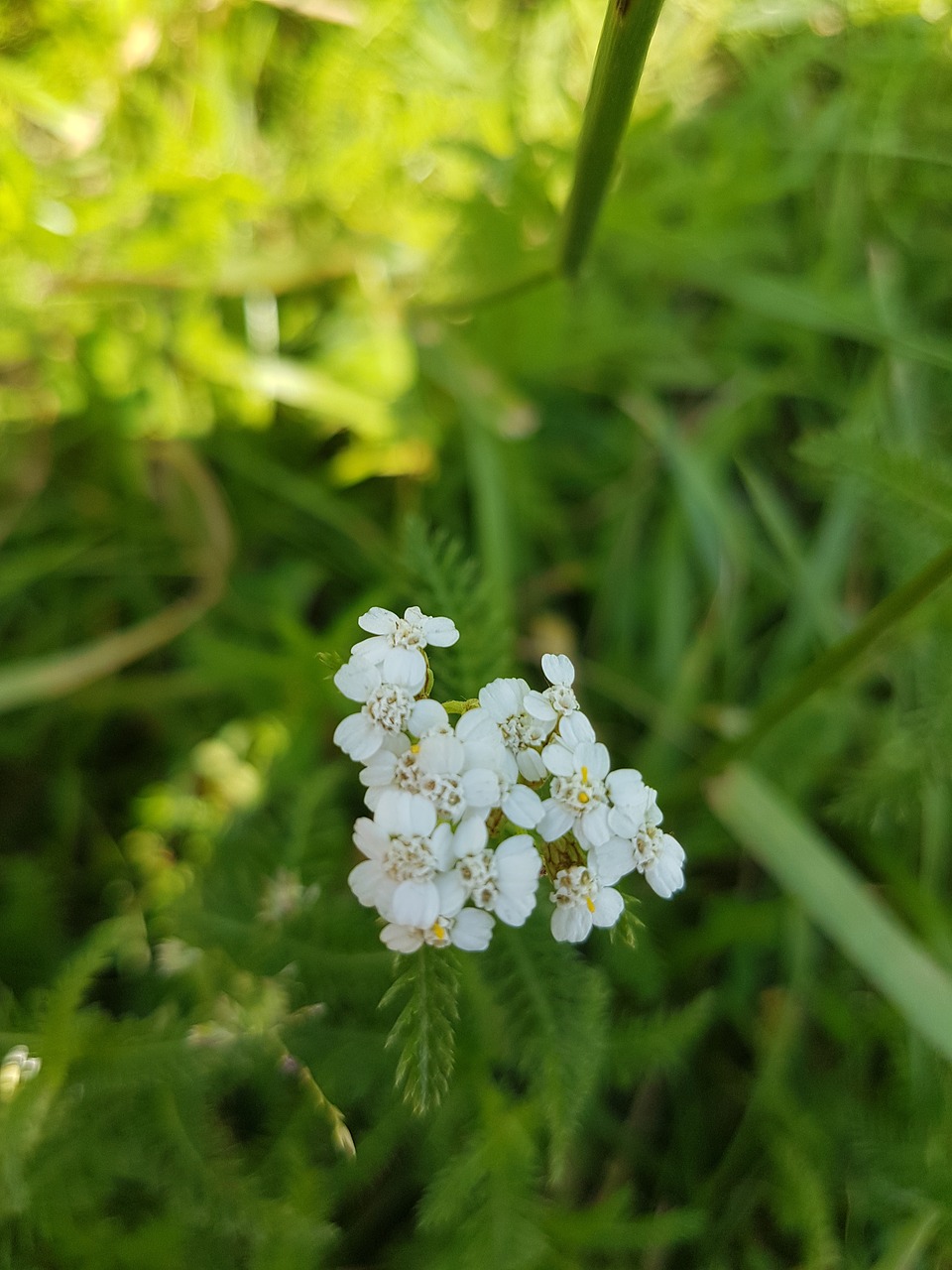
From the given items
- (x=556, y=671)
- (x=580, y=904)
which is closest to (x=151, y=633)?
(x=556, y=671)

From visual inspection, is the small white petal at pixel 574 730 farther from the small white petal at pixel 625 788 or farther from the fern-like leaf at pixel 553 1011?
the fern-like leaf at pixel 553 1011

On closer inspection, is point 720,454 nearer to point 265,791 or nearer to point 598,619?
point 598,619

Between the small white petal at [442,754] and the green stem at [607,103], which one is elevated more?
the green stem at [607,103]

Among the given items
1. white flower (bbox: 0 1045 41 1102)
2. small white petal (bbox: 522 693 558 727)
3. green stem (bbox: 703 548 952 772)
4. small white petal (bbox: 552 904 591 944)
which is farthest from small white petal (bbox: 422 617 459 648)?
white flower (bbox: 0 1045 41 1102)

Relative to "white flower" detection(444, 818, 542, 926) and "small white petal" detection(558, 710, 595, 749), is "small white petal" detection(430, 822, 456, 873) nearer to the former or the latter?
"white flower" detection(444, 818, 542, 926)

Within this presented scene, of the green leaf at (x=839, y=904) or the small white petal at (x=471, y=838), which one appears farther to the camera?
the green leaf at (x=839, y=904)

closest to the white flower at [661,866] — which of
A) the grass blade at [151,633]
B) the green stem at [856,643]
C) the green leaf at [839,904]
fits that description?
the green stem at [856,643]

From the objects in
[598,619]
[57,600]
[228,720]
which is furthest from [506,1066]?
[57,600]
